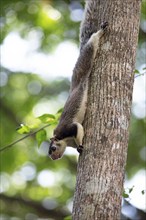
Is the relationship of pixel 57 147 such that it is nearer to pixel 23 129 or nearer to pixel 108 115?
pixel 23 129

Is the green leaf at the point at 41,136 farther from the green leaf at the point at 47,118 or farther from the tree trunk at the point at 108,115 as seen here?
the tree trunk at the point at 108,115

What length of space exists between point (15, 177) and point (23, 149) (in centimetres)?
67

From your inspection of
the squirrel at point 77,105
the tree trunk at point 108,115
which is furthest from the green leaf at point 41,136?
the tree trunk at point 108,115

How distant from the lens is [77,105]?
4055 millimetres

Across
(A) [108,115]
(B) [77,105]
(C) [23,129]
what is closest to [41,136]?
(C) [23,129]

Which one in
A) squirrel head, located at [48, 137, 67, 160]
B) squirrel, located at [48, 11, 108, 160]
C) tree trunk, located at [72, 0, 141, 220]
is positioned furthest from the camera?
squirrel head, located at [48, 137, 67, 160]

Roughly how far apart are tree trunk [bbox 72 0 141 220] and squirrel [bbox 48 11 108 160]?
0.07 m

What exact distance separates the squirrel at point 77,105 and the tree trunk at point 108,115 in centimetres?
7

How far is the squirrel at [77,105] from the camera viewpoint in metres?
3.84

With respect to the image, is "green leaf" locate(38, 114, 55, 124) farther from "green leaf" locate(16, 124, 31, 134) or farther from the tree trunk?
the tree trunk

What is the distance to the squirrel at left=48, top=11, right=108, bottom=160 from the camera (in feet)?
12.6

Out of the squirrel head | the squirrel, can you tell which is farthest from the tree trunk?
the squirrel head

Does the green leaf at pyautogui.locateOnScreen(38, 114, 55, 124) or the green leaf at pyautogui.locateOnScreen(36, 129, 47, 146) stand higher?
the green leaf at pyautogui.locateOnScreen(38, 114, 55, 124)

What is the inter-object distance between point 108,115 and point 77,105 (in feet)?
1.98
